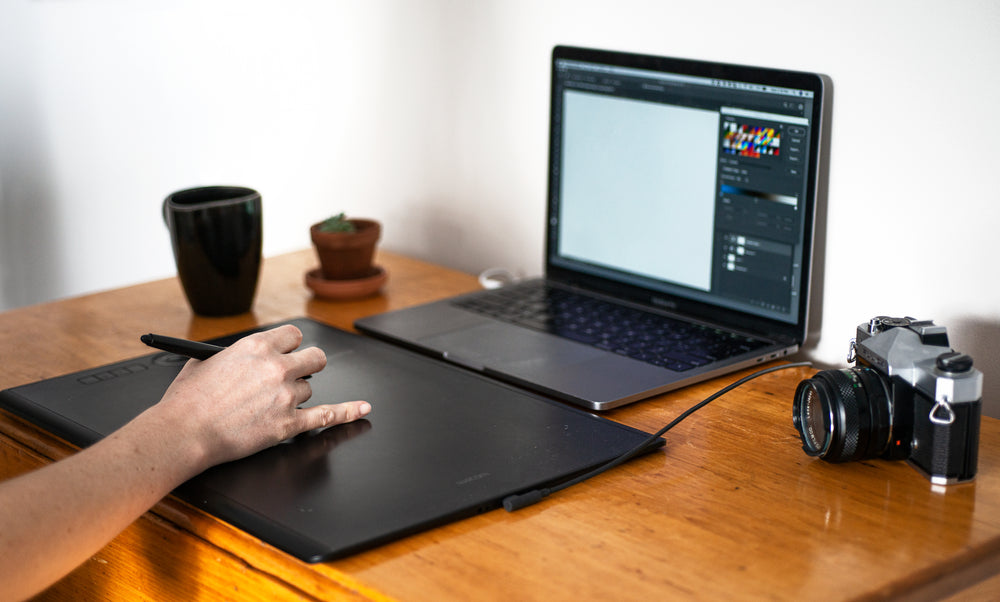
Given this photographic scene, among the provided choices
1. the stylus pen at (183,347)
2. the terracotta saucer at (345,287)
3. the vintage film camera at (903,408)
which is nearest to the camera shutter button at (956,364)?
the vintage film camera at (903,408)

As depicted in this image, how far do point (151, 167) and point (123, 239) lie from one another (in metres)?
0.17

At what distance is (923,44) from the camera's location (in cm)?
102

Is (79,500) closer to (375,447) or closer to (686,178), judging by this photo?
(375,447)

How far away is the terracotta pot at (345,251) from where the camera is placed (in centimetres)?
138

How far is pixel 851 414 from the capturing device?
83 centimetres

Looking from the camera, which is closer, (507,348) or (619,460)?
(619,460)

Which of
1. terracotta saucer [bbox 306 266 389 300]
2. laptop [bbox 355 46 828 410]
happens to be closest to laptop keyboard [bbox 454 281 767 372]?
laptop [bbox 355 46 828 410]

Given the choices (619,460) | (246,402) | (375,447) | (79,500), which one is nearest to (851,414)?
(619,460)

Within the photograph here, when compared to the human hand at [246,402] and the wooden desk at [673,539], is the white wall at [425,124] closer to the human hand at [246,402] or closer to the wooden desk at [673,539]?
the wooden desk at [673,539]

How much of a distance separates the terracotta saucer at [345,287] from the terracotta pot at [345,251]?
0.5 inches

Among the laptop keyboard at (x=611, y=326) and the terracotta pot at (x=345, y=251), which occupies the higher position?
the terracotta pot at (x=345, y=251)

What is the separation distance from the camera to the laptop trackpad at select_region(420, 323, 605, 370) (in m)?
1.10

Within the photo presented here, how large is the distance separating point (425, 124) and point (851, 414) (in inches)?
39.0

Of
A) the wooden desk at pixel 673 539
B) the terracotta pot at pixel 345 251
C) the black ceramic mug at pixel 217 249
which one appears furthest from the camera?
the terracotta pot at pixel 345 251
